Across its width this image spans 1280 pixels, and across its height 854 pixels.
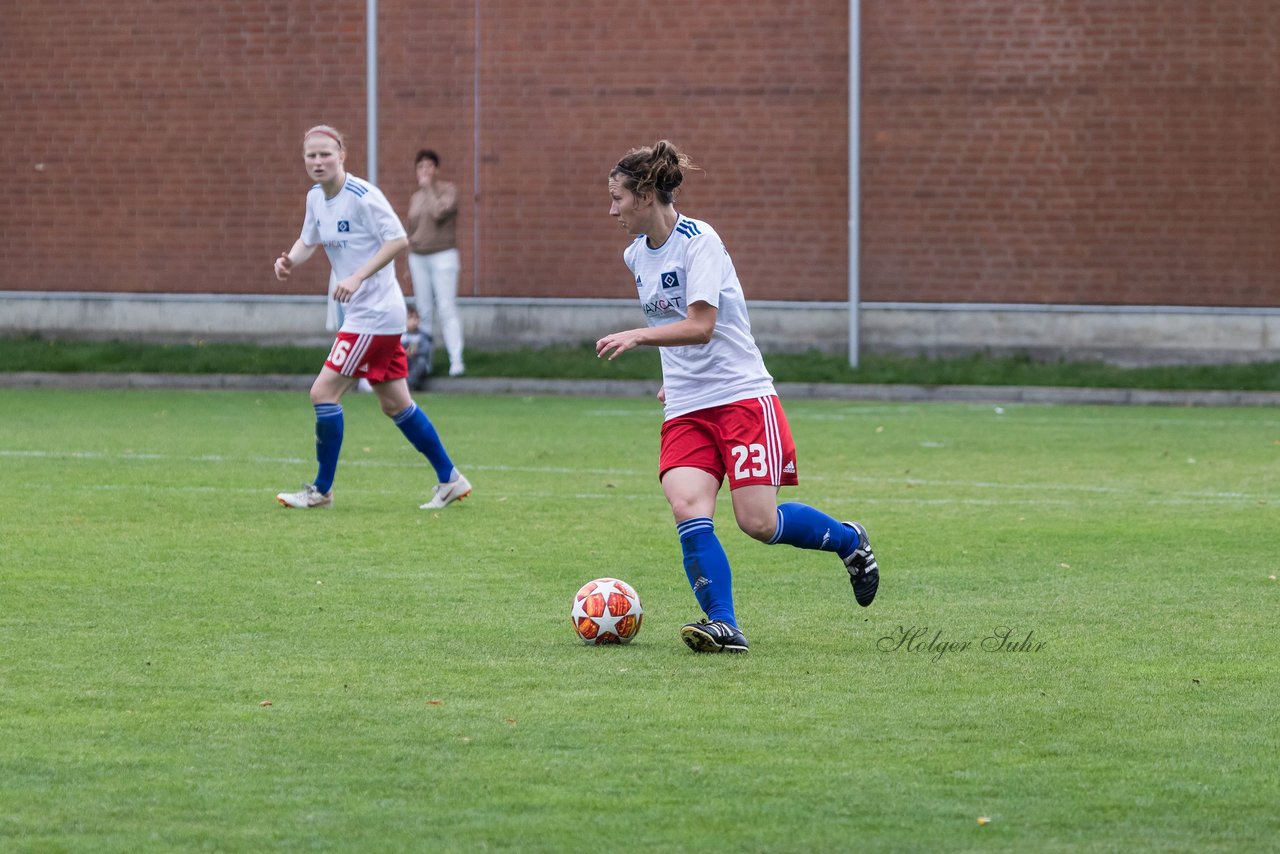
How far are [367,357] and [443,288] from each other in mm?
9765

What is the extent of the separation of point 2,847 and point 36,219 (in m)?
20.4

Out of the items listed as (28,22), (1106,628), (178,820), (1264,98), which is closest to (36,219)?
(28,22)

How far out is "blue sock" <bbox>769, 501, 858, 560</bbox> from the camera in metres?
7.59

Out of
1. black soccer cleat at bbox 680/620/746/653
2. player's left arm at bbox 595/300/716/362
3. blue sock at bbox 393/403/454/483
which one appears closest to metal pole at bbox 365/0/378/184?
blue sock at bbox 393/403/454/483

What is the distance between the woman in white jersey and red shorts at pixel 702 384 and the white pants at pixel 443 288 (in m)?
13.8

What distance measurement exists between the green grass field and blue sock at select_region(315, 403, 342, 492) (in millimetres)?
252

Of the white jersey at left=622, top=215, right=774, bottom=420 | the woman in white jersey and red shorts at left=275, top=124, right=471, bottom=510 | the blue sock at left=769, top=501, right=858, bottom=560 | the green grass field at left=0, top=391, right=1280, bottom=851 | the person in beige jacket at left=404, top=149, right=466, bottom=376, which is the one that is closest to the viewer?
the green grass field at left=0, top=391, right=1280, bottom=851

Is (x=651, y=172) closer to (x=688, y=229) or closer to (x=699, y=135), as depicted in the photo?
(x=688, y=229)

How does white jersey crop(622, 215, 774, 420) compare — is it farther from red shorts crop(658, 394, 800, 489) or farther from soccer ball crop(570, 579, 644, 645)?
soccer ball crop(570, 579, 644, 645)

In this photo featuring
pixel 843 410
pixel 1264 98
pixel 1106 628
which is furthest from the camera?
pixel 1264 98

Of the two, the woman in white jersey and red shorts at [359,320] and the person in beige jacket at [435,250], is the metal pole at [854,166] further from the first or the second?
the woman in white jersey and red shorts at [359,320]

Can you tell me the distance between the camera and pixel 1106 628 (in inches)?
296

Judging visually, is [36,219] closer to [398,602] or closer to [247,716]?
[398,602]

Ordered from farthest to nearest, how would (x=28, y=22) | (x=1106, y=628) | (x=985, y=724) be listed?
(x=28, y=22), (x=1106, y=628), (x=985, y=724)
